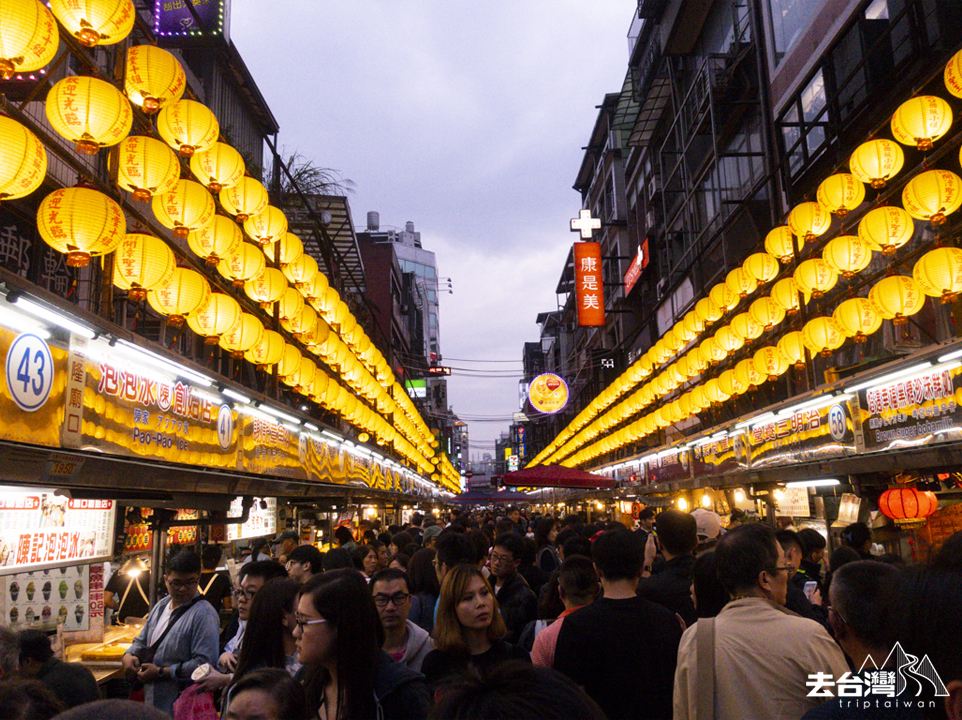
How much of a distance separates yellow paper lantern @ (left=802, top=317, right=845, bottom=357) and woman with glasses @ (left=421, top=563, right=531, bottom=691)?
8311 millimetres

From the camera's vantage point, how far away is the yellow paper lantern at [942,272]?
326 inches

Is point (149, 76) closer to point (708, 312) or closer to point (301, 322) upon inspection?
point (301, 322)

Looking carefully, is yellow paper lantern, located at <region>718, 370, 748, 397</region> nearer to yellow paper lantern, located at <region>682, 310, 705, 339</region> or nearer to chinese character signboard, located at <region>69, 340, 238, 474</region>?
yellow paper lantern, located at <region>682, 310, 705, 339</region>

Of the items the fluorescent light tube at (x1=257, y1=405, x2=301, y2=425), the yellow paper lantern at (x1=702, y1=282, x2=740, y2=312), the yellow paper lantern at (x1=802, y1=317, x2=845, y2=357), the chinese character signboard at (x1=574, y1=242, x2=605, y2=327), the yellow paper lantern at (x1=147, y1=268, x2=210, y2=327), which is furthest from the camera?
the chinese character signboard at (x1=574, y1=242, x2=605, y2=327)

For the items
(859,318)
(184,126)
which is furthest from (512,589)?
(184,126)

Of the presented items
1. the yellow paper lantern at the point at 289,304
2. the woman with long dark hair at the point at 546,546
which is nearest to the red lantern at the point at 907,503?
the woman with long dark hair at the point at 546,546

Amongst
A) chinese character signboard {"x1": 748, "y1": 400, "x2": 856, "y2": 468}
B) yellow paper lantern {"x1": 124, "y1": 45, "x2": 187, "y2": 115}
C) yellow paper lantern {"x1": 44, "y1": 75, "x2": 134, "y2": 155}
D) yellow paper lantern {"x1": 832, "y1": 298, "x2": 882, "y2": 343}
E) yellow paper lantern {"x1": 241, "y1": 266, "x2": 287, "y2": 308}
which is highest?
yellow paper lantern {"x1": 124, "y1": 45, "x2": 187, "y2": 115}

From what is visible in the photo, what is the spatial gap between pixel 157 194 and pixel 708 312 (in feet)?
40.2

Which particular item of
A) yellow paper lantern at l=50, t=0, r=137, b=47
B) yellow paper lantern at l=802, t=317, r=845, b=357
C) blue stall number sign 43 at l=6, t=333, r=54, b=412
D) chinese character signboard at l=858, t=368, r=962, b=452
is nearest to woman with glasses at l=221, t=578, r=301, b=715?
blue stall number sign 43 at l=6, t=333, r=54, b=412

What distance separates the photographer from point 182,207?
866 cm

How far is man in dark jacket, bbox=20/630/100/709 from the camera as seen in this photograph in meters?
4.30

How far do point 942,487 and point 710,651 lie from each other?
998cm

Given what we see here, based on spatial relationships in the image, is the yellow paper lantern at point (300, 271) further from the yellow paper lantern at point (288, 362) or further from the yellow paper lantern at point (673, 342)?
the yellow paper lantern at point (673, 342)

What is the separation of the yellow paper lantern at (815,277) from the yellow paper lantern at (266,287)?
8693 mm
